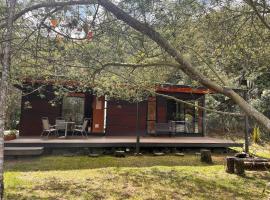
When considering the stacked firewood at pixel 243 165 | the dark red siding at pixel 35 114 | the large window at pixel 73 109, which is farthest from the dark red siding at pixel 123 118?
the stacked firewood at pixel 243 165

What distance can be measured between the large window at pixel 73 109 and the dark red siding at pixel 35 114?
33 cm

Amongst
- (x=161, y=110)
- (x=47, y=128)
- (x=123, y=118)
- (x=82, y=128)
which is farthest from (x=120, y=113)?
(x=47, y=128)

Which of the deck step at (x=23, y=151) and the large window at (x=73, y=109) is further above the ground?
the large window at (x=73, y=109)

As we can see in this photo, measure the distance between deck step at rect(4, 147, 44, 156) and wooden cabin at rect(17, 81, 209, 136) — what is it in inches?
140

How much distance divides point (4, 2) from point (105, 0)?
90.4 inches

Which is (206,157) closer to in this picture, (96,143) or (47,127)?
(96,143)

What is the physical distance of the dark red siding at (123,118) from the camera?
15.2 meters

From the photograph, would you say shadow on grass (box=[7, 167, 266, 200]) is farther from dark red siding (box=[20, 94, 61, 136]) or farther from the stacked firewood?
dark red siding (box=[20, 94, 61, 136])

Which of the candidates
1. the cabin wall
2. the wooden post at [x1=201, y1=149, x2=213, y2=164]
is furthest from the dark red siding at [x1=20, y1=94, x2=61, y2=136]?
the wooden post at [x1=201, y1=149, x2=213, y2=164]

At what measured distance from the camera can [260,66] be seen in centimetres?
848

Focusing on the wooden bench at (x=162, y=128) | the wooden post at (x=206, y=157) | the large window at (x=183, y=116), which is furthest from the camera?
the large window at (x=183, y=116)

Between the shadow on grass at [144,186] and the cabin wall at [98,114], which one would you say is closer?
the shadow on grass at [144,186]

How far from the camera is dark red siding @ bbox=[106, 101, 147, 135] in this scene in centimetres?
1519

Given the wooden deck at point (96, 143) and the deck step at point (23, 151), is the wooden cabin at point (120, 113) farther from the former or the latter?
the deck step at point (23, 151)
